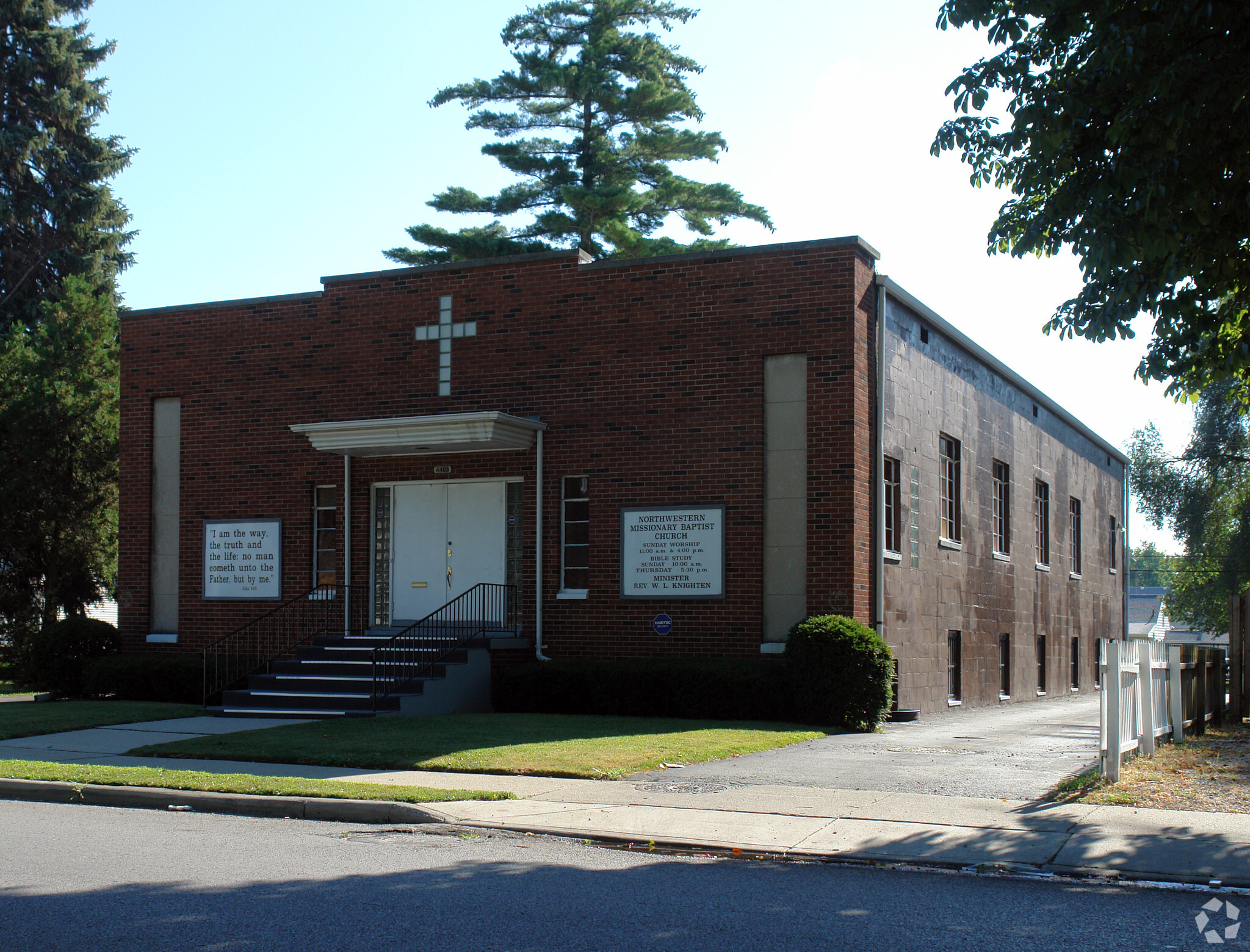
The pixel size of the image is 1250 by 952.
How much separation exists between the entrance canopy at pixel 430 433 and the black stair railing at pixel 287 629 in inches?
96.2

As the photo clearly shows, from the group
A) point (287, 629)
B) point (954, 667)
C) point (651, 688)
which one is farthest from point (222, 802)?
point (954, 667)

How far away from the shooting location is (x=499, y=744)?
1340 cm

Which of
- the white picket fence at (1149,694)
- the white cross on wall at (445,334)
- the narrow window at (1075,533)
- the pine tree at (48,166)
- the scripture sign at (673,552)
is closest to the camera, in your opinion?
the white picket fence at (1149,694)

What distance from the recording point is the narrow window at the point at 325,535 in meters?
20.4

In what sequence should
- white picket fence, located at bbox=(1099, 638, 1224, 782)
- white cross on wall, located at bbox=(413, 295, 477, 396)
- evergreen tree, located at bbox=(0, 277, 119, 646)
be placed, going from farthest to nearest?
evergreen tree, located at bbox=(0, 277, 119, 646) < white cross on wall, located at bbox=(413, 295, 477, 396) < white picket fence, located at bbox=(1099, 638, 1224, 782)

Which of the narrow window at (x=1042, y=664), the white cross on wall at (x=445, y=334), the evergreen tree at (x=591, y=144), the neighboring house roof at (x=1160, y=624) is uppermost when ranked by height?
the evergreen tree at (x=591, y=144)

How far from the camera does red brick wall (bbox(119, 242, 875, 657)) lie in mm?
17641

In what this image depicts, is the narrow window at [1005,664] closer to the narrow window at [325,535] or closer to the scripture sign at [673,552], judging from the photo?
the scripture sign at [673,552]

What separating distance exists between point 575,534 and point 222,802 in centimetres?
950

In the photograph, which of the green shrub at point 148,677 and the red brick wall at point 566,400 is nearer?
the red brick wall at point 566,400

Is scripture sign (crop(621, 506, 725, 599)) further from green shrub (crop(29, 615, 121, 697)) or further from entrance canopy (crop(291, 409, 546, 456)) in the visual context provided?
green shrub (crop(29, 615, 121, 697))

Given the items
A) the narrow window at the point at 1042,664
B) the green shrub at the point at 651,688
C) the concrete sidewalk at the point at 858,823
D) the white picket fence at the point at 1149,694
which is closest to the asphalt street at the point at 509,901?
the concrete sidewalk at the point at 858,823

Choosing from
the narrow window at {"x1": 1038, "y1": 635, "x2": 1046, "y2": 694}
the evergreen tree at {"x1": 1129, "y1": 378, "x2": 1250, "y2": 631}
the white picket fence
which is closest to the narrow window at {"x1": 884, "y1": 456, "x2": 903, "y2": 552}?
the white picket fence

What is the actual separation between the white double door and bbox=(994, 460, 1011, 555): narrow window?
11.0 meters
